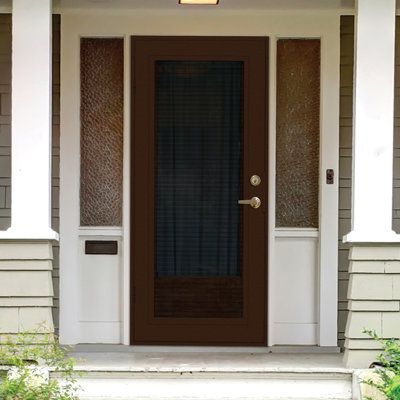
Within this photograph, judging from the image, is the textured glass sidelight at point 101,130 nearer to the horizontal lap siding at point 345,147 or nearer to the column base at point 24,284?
the column base at point 24,284

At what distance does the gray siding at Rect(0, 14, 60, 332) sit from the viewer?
6793 mm

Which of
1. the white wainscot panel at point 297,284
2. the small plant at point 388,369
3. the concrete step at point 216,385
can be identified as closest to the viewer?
the small plant at point 388,369

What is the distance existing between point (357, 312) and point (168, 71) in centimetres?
217

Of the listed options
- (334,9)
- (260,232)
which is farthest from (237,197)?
(334,9)

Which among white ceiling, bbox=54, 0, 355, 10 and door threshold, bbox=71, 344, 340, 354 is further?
door threshold, bbox=71, 344, 340, 354

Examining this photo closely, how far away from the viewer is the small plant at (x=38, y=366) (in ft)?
17.7

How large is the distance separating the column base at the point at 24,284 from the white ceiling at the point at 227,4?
68.9 inches

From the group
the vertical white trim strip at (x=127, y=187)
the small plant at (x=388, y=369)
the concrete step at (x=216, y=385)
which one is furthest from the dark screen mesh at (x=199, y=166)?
the small plant at (x=388, y=369)

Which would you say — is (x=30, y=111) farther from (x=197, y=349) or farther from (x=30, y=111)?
(x=197, y=349)

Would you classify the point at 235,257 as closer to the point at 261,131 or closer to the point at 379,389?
the point at 261,131

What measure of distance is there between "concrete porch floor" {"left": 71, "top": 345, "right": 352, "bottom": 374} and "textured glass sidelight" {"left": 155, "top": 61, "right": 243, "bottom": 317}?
297mm

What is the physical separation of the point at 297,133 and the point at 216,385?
1952 mm

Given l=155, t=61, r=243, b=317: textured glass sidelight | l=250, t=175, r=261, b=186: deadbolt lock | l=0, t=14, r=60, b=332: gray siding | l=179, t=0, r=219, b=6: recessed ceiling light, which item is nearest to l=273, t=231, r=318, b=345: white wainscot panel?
l=155, t=61, r=243, b=317: textured glass sidelight

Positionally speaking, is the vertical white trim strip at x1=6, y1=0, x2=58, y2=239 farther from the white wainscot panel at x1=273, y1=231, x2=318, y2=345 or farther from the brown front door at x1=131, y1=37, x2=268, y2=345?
the white wainscot panel at x1=273, y1=231, x2=318, y2=345
